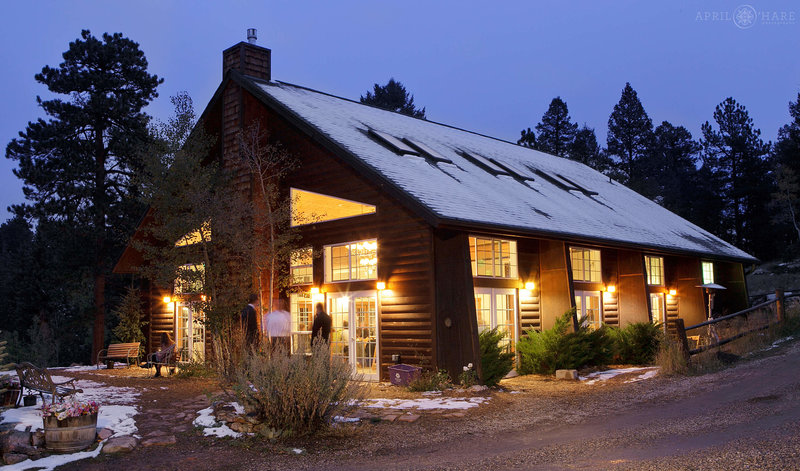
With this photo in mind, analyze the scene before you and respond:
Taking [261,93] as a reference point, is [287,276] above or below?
below

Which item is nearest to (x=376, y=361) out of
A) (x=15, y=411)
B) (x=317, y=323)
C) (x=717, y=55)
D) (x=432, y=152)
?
(x=317, y=323)

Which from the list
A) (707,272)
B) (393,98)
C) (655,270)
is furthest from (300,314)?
(393,98)

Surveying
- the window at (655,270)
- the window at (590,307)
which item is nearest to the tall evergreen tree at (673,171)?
the window at (655,270)

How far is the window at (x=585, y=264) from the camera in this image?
17.2 meters

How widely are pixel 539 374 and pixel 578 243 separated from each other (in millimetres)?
3352

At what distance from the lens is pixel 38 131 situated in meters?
25.1

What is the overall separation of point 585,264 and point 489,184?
3.47 m

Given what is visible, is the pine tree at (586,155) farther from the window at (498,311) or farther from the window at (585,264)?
the window at (498,311)

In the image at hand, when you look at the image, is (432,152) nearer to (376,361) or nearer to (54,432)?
(376,361)

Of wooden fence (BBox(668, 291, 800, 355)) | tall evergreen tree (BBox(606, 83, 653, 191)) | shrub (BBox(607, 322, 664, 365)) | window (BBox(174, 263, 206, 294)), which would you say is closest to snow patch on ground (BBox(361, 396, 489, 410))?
wooden fence (BBox(668, 291, 800, 355))

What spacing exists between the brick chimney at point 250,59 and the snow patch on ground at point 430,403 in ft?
34.6

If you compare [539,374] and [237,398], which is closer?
[237,398]

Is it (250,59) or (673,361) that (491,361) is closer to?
(673,361)

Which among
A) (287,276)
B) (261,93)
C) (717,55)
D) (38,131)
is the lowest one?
(287,276)
